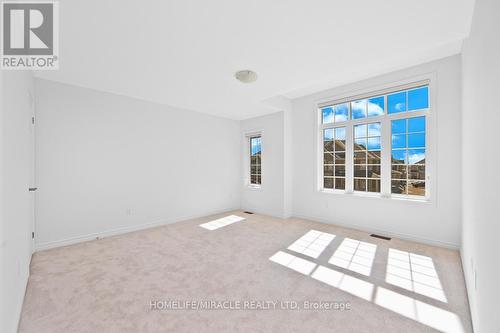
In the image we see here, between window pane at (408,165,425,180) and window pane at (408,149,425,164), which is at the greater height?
window pane at (408,149,425,164)

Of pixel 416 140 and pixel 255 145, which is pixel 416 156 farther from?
pixel 255 145

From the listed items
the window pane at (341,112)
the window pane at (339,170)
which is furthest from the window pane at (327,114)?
the window pane at (339,170)

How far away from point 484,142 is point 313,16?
1.64 meters

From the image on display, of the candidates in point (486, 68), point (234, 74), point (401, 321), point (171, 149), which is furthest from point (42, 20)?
point (401, 321)

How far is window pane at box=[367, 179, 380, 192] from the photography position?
3.83 meters

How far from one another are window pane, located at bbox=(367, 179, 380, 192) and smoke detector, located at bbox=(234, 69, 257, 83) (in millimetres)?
2861

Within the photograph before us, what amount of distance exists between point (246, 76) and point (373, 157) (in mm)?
2764

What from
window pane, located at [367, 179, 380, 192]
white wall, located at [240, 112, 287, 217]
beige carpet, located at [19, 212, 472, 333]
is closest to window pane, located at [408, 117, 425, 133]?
window pane, located at [367, 179, 380, 192]

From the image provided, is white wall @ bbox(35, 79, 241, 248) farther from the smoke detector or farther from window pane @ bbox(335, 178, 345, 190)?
window pane @ bbox(335, 178, 345, 190)

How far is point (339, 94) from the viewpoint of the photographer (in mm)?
4113

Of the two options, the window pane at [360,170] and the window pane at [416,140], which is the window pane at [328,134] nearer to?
the window pane at [360,170]

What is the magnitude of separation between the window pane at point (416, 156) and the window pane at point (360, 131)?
795 mm

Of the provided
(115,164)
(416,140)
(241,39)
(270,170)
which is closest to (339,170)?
(416,140)

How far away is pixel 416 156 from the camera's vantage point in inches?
134
